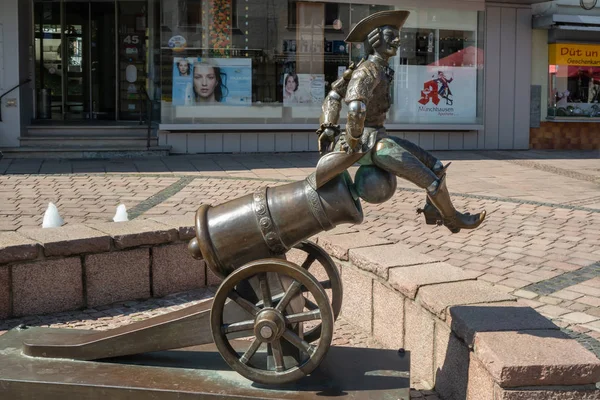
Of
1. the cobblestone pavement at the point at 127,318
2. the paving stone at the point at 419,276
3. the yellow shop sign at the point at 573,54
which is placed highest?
the yellow shop sign at the point at 573,54

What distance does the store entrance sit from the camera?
16859 millimetres

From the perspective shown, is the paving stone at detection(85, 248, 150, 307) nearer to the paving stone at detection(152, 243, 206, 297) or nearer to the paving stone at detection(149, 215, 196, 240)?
the paving stone at detection(152, 243, 206, 297)

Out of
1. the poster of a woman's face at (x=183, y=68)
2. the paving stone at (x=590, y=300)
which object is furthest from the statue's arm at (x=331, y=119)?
the poster of a woman's face at (x=183, y=68)

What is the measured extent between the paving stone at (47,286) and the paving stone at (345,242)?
1623mm

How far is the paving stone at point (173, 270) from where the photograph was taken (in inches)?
221

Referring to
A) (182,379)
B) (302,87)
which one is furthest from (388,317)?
(302,87)

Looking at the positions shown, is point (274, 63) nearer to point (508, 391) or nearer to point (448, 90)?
point (448, 90)

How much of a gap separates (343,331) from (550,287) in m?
1.78

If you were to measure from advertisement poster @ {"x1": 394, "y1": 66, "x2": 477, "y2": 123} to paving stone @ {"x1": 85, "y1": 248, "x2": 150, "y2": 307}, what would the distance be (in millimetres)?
10841

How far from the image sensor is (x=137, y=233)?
17.8 feet

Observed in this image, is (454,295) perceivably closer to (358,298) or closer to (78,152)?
(358,298)

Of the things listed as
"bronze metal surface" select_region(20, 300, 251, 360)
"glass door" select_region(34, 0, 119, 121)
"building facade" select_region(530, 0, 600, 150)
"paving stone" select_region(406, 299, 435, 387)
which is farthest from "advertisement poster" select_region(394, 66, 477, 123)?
"bronze metal surface" select_region(20, 300, 251, 360)

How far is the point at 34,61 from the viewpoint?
1628 cm

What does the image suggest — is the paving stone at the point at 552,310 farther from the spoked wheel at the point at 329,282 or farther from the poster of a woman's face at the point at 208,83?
the poster of a woman's face at the point at 208,83
